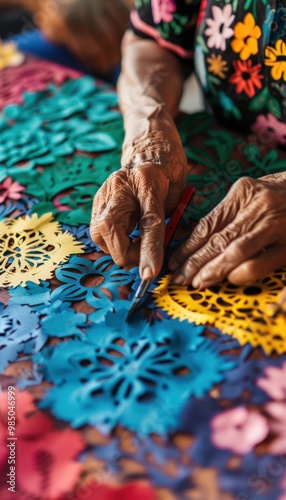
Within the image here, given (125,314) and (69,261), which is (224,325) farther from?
(69,261)

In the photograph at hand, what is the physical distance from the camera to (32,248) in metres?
0.80

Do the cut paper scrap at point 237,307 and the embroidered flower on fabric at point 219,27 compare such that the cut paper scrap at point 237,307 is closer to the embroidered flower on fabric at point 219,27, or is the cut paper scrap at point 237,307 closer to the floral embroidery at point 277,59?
the floral embroidery at point 277,59

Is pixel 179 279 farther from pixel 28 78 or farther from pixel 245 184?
pixel 28 78

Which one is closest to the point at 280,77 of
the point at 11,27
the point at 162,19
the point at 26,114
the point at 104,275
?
the point at 162,19

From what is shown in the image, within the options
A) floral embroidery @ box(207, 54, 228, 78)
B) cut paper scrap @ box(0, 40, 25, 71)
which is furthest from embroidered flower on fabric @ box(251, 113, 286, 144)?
cut paper scrap @ box(0, 40, 25, 71)

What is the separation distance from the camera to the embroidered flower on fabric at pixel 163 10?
0.98 m

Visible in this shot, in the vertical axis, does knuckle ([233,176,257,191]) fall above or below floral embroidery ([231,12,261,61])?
below

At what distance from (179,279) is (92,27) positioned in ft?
4.24

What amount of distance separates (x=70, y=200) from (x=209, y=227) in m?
0.28

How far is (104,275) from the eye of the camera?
2.41 feet

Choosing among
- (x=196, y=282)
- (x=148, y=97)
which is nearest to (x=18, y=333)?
(x=196, y=282)

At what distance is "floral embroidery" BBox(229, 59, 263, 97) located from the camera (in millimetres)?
891

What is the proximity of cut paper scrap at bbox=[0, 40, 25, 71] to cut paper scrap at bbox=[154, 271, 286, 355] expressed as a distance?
88cm

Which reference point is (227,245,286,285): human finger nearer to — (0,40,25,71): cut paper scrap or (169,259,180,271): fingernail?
(169,259,180,271): fingernail
